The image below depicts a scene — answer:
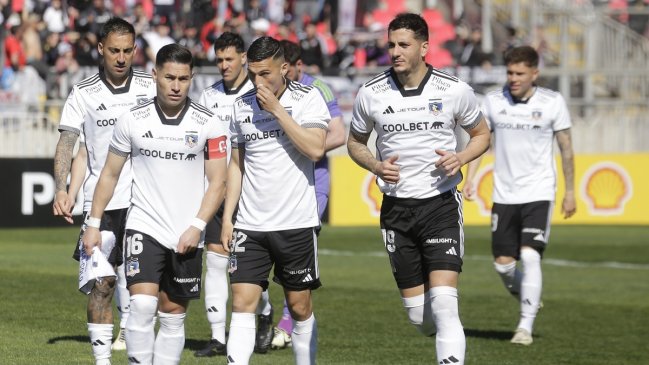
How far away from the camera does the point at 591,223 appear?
26.2 m

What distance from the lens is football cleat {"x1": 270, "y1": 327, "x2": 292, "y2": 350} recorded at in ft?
37.5

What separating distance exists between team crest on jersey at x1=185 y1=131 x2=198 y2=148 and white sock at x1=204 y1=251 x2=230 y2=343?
272cm

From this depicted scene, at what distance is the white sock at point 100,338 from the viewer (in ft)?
30.5

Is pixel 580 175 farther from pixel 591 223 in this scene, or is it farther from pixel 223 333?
pixel 223 333

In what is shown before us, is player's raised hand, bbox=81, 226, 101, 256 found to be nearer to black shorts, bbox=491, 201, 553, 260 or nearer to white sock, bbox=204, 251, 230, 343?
white sock, bbox=204, 251, 230, 343

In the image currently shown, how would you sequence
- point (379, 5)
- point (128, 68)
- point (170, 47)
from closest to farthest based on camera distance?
1. point (170, 47)
2. point (128, 68)
3. point (379, 5)

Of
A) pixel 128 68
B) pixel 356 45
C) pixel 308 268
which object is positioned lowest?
pixel 308 268

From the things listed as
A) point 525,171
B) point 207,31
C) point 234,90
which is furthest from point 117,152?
point 207,31

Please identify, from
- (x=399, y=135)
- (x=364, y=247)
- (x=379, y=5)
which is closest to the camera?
(x=399, y=135)

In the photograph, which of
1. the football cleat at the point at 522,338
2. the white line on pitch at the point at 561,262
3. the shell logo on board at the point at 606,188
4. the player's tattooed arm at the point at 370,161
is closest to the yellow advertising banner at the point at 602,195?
the shell logo on board at the point at 606,188

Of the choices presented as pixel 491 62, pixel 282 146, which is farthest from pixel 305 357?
pixel 491 62

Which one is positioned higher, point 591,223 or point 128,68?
point 128,68

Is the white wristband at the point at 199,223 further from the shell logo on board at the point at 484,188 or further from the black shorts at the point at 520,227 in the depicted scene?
the shell logo on board at the point at 484,188

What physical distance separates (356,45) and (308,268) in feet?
69.2
